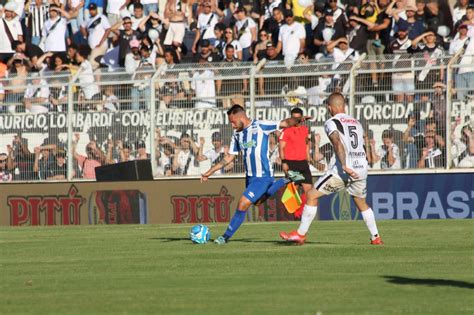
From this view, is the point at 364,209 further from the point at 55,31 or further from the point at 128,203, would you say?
the point at 55,31

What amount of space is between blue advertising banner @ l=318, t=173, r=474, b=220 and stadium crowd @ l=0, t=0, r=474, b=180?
33 cm

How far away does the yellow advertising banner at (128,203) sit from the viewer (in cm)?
2773

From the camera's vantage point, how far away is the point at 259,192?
61.5 ft

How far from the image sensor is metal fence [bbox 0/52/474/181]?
25531 mm

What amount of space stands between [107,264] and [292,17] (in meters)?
15.1

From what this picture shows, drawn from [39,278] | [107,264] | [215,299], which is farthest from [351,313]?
[107,264]

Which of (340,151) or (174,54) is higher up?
(174,54)

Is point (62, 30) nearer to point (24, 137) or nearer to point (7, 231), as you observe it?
point (24, 137)

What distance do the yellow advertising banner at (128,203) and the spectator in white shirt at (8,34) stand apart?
5.58 meters

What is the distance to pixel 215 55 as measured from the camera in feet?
97.6

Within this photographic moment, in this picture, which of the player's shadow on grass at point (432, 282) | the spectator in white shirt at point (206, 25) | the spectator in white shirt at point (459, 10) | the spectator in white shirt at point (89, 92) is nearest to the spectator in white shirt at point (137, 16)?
the spectator in white shirt at point (206, 25)

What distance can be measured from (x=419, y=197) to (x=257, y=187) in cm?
807

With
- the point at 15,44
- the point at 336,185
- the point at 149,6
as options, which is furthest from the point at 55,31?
the point at 336,185

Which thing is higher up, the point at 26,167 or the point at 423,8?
the point at 423,8
